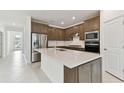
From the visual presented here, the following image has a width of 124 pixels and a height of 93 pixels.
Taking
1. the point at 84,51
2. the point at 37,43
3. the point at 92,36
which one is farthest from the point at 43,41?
the point at 92,36

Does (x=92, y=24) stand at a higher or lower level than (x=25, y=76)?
higher

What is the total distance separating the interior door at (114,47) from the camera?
311 centimetres

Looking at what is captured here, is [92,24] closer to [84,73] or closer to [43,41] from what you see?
[43,41]

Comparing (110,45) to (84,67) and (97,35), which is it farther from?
(84,67)

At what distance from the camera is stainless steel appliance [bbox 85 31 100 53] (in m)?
4.32

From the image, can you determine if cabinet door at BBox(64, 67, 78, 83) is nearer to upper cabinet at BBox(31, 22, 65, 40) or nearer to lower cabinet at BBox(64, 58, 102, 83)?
lower cabinet at BBox(64, 58, 102, 83)

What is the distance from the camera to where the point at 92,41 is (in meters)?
4.61

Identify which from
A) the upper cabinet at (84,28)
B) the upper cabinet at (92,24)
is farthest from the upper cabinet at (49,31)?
the upper cabinet at (92,24)

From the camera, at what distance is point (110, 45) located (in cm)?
359

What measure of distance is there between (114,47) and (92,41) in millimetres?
1263

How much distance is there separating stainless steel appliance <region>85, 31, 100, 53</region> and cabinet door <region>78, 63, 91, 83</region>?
2242 mm

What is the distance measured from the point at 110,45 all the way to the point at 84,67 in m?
1.93

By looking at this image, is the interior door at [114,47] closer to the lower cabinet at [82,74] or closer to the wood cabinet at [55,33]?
the lower cabinet at [82,74]
